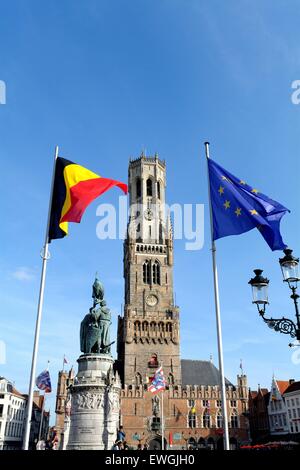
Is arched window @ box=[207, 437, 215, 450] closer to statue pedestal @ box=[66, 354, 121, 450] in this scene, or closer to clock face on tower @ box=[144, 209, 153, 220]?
clock face on tower @ box=[144, 209, 153, 220]

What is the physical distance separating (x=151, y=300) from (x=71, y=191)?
59.3 metres

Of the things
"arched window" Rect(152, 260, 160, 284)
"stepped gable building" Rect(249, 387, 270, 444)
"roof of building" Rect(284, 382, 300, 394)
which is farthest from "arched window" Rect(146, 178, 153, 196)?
"roof of building" Rect(284, 382, 300, 394)

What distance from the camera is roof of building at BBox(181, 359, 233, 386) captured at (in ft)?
240

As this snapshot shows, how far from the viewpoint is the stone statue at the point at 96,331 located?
27.5m

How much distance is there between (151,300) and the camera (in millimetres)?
73750

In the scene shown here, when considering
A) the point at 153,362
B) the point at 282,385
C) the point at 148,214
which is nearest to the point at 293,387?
the point at 282,385

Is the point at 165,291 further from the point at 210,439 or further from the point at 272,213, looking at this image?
the point at 272,213

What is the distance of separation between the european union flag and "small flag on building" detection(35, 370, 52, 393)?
1444 inches

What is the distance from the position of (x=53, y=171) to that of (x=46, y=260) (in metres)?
4.07

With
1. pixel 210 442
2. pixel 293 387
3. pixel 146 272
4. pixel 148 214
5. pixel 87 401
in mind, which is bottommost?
pixel 210 442

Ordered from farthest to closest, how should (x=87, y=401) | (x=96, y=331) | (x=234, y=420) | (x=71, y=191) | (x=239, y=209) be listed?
(x=234, y=420) < (x=96, y=331) < (x=87, y=401) < (x=71, y=191) < (x=239, y=209)

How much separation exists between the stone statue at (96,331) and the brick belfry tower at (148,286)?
4180 centimetres

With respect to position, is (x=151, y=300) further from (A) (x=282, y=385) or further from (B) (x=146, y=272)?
(A) (x=282, y=385)

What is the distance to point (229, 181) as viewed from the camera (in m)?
15.9
